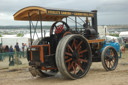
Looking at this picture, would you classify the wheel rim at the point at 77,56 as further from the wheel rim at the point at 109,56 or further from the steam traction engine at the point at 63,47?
the wheel rim at the point at 109,56

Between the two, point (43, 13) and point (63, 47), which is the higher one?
point (43, 13)

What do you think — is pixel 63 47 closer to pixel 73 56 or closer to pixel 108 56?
pixel 73 56

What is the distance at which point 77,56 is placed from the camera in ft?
21.2

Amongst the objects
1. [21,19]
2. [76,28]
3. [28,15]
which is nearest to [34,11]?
[28,15]

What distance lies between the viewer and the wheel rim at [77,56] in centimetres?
634

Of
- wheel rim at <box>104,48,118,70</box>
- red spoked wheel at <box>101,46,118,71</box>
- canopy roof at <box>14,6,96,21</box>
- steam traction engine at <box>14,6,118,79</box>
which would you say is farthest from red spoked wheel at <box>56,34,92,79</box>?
wheel rim at <box>104,48,118,70</box>

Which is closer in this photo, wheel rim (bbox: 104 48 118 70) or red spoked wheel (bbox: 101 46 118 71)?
red spoked wheel (bbox: 101 46 118 71)

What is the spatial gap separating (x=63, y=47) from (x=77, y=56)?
834 millimetres

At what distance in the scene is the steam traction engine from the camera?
6.01 metres

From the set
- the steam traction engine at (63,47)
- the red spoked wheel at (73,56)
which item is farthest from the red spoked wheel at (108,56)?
the red spoked wheel at (73,56)

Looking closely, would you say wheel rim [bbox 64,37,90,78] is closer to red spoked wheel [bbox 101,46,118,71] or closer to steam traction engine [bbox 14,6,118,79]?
steam traction engine [bbox 14,6,118,79]

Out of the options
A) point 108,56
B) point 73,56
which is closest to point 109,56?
point 108,56

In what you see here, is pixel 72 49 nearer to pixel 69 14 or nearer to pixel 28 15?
pixel 69 14

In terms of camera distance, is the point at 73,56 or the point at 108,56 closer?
the point at 73,56
